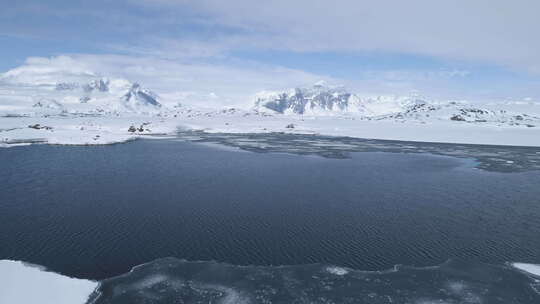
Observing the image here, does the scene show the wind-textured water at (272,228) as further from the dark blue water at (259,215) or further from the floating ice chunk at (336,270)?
the floating ice chunk at (336,270)

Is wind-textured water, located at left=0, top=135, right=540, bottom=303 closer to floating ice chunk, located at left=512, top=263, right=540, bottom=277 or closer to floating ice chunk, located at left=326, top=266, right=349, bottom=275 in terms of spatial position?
floating ice chunk, located at left=326, top=266, right=349, bottom=275

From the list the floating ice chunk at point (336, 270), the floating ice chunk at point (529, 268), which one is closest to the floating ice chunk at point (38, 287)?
the floating ice chunk at point (336, 270)

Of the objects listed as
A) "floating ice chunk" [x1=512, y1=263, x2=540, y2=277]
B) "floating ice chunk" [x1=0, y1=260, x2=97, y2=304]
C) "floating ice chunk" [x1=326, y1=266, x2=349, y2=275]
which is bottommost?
"floating ice chunk" [x1=0, y1=260, x2=97, y2=304]

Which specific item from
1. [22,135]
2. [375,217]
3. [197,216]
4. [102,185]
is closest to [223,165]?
[102,185]

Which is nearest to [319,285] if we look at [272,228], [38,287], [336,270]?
[336,270]

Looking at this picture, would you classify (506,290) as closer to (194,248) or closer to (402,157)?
(194,248)

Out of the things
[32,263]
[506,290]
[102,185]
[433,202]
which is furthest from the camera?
[102,185]

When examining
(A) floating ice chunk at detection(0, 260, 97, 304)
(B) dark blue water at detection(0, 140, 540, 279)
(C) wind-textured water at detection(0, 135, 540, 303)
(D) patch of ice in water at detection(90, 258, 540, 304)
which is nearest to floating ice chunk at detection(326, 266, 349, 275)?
(D) patch of ice in water at detection(90, 258, 540, 304)
